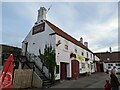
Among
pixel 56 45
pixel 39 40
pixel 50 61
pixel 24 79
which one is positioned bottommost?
pixel 24 79

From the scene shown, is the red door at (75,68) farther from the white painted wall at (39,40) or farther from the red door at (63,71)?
the white painted wall at (39,40)

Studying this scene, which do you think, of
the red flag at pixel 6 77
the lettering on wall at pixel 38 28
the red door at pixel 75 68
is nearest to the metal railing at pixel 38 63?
the lettering on wall at pixel 38 28

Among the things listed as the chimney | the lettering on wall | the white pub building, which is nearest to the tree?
the white pub building

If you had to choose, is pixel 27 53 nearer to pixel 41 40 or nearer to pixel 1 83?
pixel 41 40

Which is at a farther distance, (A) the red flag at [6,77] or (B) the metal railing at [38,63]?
(B) the metal railing at [38,63]

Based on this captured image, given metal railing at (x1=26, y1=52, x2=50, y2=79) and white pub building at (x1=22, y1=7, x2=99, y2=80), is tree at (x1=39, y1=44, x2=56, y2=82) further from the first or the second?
white pub building at (x1=22, y1=7, x2=99, y2=80)

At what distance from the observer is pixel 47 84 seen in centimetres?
1738

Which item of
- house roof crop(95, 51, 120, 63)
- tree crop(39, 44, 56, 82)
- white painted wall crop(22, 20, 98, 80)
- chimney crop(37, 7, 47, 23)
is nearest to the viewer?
tree crop(39, 44, 56, 82)

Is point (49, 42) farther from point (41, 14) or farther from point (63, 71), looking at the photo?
point (41, 14)

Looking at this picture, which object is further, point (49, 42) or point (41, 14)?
point (41, 14)

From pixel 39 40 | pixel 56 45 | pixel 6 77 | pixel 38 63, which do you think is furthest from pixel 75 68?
pixel 6 77

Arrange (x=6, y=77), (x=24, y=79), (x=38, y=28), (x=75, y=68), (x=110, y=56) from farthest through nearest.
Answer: (x=110, y=56) < (x=75, y=68) < (x=38, y=28) < (x=24, y=79) < (x=6, y=77)

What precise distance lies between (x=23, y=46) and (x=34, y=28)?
315 centimetres

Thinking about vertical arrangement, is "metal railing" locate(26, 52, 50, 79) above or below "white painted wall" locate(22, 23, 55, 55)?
below
